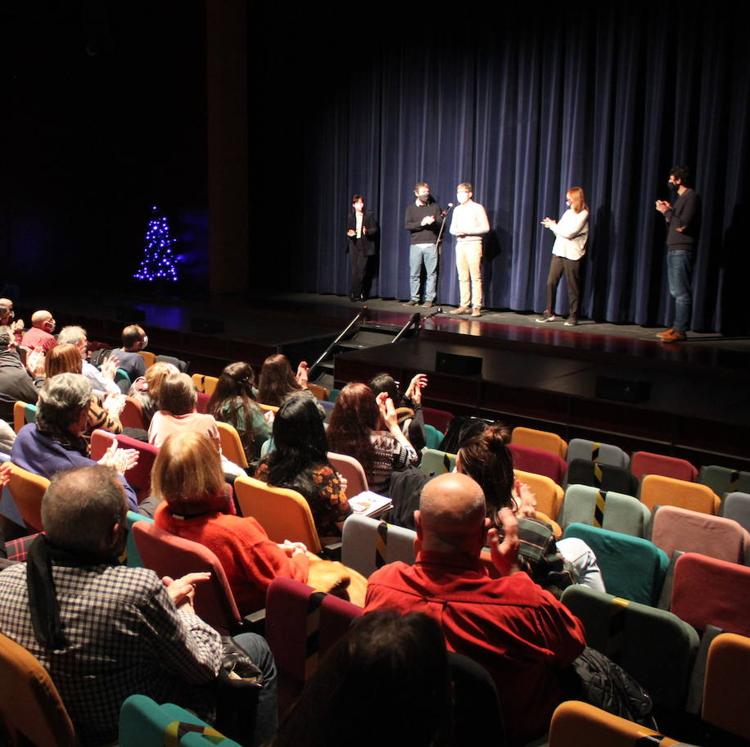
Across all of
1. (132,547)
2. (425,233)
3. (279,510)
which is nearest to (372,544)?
(279,510)

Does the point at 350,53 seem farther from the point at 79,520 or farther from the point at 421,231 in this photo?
the point at 79,520

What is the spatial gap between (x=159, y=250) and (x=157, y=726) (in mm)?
10860

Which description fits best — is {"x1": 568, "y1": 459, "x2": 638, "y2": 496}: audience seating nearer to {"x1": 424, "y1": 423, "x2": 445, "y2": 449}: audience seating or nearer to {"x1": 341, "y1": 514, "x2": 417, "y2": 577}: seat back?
{"x1": 424, "y1": 423, "x2": 445, "y2": 449}: audience seating

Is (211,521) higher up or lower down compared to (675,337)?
lower down

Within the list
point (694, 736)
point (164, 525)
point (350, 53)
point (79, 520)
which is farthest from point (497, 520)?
point (350, 53)

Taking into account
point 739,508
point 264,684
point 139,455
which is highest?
point 139,455

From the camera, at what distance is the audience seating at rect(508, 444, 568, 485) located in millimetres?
3941

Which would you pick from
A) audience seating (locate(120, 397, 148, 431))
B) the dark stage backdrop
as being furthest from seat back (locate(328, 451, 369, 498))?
the dark stage backdrop

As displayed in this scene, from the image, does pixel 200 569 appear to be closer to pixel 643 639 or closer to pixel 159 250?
pixel 643 639

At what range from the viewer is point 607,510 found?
3.10 meters

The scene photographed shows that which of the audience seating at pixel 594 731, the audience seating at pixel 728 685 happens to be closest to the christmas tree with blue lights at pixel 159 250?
the audience seating at pixel 728 685

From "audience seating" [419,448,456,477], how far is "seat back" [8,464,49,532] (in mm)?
1509

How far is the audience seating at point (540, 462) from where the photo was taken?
394 cm

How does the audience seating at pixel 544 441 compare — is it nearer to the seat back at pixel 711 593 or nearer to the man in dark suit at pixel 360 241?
the seat back at pixel 711 593
